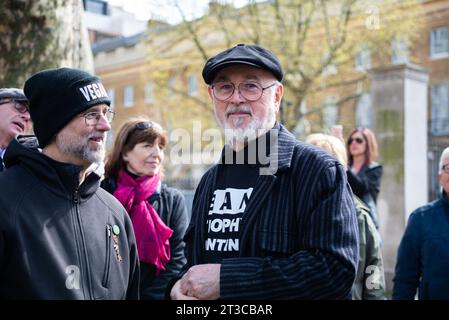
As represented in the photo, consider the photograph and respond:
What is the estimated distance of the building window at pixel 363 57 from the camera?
20094 millimetres

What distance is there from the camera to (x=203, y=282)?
2.37 m

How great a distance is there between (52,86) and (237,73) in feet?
2.90

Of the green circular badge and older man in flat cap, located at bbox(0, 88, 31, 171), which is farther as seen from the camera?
older man in flat cap, located at bbox(0, 88, 31, 171)

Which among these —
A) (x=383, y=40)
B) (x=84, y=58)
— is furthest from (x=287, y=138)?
(x=383, y=40)

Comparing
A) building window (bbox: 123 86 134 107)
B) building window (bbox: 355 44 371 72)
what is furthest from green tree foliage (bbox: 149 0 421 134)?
building window (bbox: 123 86 134 107)

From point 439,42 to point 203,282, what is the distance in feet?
97.1

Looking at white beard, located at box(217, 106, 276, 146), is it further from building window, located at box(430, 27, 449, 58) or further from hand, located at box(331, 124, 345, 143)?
building window, located at box(430, 27, 449, 58)

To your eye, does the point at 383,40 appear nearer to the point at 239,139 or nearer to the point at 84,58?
the point at 84,58

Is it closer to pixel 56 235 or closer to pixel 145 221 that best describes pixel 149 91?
pixel 145 221

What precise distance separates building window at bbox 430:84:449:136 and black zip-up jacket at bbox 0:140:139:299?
90.3ft

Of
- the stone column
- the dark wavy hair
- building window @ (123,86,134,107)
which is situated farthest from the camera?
building window @ (123,86,134,107)

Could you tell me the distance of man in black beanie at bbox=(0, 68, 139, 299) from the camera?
238 centimetres

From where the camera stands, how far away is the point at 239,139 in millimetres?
2701

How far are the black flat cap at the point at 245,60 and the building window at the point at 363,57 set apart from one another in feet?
51.9
